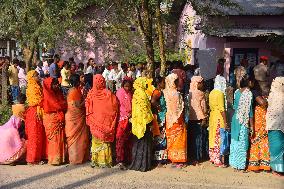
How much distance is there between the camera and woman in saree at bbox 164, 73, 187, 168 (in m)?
8.38

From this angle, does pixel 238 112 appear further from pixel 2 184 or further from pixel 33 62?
pixel 33 62

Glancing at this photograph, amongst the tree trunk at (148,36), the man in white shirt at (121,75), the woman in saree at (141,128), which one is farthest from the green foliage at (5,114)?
the woman in saree at (141,128)

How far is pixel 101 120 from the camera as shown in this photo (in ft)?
27.6

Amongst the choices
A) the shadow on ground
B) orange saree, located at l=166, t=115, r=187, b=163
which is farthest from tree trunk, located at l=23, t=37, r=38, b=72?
orange saree, located at l=166, t=115, r=187, b=163

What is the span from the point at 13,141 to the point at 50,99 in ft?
3.44

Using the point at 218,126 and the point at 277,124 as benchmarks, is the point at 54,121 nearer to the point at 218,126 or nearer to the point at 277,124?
the point at 218,126

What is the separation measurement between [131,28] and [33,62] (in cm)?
441

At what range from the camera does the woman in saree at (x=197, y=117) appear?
28.6 ft

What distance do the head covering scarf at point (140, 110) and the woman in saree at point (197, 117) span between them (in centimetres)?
90

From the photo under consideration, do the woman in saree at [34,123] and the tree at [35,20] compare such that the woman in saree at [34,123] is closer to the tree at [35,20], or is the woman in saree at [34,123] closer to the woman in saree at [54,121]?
the woman in saree at [54,121]

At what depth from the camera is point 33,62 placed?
19484 millimetres

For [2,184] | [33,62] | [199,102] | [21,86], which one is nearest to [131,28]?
[33,62]

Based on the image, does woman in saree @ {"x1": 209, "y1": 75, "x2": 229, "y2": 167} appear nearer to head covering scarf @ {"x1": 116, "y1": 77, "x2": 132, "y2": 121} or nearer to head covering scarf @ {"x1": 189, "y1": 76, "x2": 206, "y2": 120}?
head covering scarf @ {"x1": 189, "y1": 76, "x2": 206, "y2": 120}

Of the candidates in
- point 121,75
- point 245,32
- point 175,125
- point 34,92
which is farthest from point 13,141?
point 245,32
